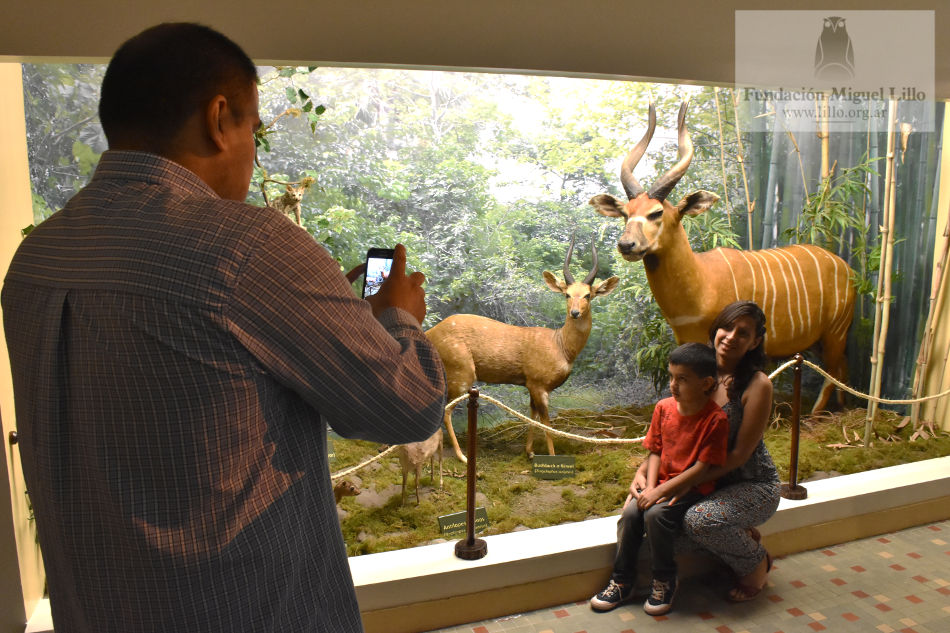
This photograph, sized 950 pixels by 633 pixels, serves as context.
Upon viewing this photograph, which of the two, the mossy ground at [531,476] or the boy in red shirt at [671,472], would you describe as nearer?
the boy in red shirt at [671,472]

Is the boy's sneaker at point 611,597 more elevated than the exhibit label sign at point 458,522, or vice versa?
the exhibit label sign at point 458,522

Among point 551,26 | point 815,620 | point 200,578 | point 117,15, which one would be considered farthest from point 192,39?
point 815,620

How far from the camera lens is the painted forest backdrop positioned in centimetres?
321

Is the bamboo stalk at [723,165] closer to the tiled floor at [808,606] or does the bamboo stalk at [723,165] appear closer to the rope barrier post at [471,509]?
the tiled floor at [808,606]

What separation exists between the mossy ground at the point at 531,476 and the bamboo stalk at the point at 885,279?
0.30 m

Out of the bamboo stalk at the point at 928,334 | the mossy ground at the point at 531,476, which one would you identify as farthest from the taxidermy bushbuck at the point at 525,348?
the bamboo stalk at the point at 928,334

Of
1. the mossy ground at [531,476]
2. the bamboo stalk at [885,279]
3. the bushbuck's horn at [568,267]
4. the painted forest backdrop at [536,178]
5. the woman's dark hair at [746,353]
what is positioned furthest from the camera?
the bamboo stalk at [885,279]

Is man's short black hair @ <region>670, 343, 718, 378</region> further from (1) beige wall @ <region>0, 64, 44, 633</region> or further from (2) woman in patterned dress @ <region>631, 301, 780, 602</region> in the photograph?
(1) beige wall @ <region>0, 64, 44, 633</region>

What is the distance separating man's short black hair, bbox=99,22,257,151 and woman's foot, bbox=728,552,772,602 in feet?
9.50

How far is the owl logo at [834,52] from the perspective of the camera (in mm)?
2959

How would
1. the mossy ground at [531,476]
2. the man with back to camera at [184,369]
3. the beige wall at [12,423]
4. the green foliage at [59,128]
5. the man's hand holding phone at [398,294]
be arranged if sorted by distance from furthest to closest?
the mossy ground at [531,476] → the green foliage at [59,128] → the beige wall at [12,423] → the man's hand holding phone at [398,294] → the man with back to camera at [184,369]

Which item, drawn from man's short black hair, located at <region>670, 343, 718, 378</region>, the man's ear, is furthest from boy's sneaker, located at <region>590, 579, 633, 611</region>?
the man's ear

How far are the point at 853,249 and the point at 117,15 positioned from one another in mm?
4225

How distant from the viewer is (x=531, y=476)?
371 centimetres
